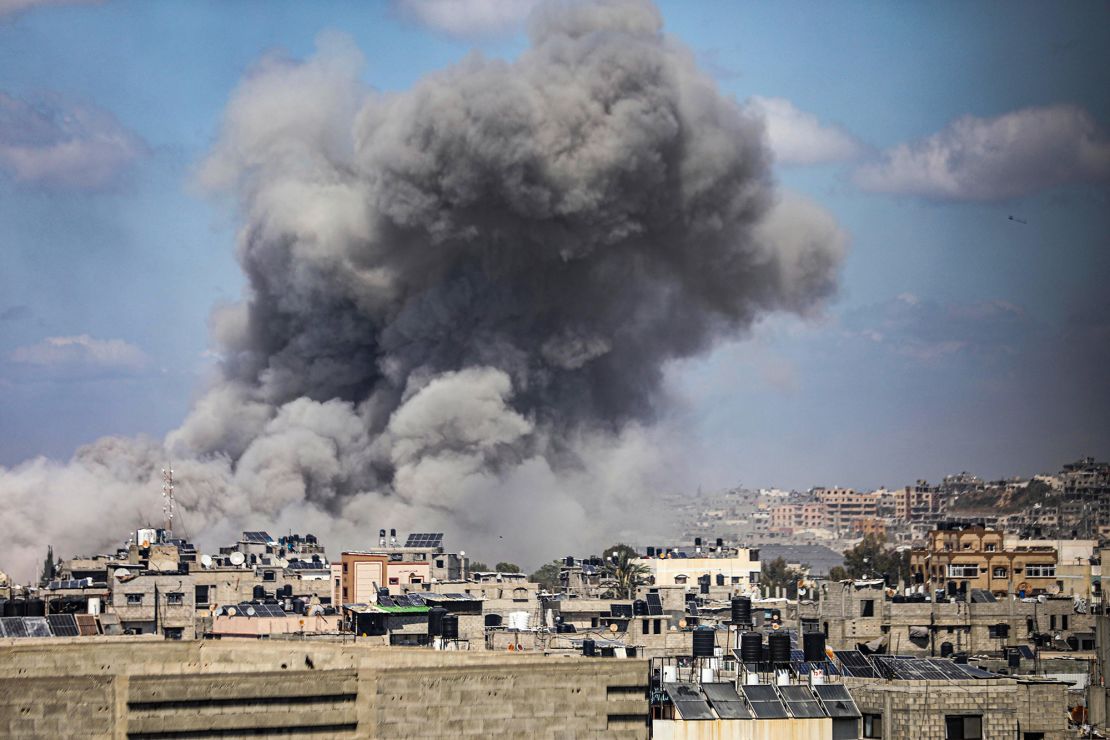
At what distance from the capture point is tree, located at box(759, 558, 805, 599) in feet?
238

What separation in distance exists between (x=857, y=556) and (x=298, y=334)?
24.5 m

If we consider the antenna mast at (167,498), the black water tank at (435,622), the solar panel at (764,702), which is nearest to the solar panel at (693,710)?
the solar panel at (764,702)

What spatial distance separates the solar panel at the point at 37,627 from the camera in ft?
88.6

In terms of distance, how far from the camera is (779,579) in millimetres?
83750

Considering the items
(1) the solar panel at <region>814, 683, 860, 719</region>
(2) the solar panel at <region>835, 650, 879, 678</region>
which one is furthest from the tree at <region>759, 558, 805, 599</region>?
(1) the solar panel at <region>814, 683, 860, 719</region>

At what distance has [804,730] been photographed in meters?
23.4

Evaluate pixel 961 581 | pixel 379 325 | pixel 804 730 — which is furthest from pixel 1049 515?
pixel 804 730

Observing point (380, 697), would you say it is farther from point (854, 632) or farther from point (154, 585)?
point (154, 585)

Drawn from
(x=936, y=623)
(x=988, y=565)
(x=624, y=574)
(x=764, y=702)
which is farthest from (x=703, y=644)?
(x=624, y=574)

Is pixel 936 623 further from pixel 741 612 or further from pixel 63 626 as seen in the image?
pixel 63 626

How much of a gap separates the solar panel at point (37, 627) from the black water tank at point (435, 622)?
25.1 ft

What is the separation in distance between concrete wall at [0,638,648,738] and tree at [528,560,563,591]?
48.8 meters

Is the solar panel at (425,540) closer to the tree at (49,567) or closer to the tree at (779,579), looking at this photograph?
the tree at (779,579)

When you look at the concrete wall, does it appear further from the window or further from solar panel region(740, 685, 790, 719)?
the window
